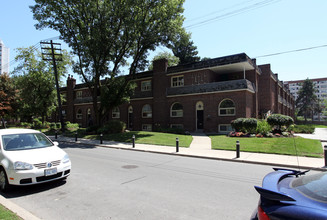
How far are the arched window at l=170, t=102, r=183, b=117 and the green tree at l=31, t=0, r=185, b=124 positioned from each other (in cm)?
A: 669

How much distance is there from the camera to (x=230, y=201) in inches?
195

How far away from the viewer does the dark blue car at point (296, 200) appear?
6.49 feet

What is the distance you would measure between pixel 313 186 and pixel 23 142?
7403mm

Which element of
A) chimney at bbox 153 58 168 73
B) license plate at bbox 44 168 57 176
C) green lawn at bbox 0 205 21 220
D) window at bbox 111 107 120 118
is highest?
chimney at bbox 153 58 168 73

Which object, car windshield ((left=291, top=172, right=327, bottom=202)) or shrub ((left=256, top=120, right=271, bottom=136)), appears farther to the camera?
shrub ((left=256, top=120, right=271, bottom=136))

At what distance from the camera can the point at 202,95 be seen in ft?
80.9

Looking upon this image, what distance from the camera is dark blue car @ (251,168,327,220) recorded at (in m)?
1.98

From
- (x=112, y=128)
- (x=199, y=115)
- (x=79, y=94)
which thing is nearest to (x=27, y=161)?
(x=112, y=128)

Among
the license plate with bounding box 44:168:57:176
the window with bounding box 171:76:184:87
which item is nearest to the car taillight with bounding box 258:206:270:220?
the license plate with bounding box 44:168:57:176

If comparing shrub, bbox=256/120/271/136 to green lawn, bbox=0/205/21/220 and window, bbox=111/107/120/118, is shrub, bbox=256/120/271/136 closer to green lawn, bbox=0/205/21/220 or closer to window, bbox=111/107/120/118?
green lawn, bbox=0/205/21/220

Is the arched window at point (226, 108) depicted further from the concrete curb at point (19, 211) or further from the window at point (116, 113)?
the concrete curb at point (19, 211)

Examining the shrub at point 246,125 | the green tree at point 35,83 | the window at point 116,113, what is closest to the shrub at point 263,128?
the shrub at point 246,125

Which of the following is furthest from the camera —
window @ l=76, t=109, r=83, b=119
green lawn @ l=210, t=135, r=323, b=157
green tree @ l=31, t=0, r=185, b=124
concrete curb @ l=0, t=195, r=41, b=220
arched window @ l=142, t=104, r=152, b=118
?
window @ l=76, t=109, r=83, b=119

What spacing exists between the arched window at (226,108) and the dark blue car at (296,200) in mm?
21001
